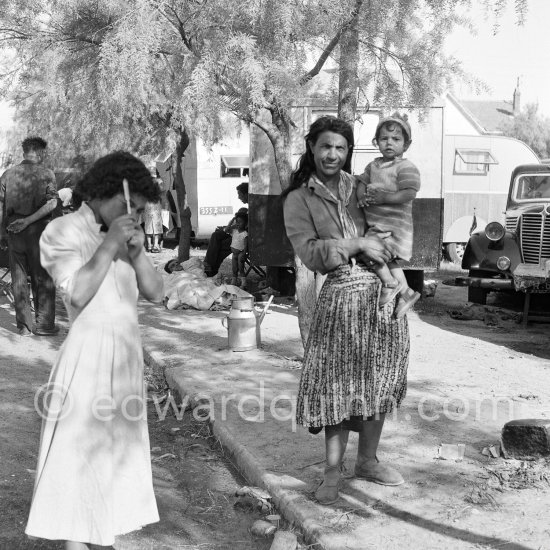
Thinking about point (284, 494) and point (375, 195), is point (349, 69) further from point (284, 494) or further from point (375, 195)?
point (284, 494)

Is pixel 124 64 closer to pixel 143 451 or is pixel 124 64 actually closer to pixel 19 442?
pixel 19 442

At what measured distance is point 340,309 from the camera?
4.24 meters

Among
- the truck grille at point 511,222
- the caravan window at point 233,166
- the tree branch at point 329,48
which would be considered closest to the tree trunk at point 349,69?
the tree branch at point 329,48

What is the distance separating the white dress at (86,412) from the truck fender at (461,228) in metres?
16.5

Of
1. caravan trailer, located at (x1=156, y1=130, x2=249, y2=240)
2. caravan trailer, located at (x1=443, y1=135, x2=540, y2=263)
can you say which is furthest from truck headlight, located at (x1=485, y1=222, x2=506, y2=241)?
caravan trailer, located at (x1=156, y1=130, x2=249, y2=240)

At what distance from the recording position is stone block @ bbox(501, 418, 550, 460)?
4.87m

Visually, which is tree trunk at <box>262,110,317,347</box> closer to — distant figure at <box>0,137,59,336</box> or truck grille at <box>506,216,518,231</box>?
distant figure at <box>0,137,59,336</box>

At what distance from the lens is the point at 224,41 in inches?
286

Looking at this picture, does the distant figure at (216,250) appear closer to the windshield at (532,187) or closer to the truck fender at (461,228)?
the windshield at (532,187)

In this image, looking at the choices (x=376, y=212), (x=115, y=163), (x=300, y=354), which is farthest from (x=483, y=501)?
(x=300, y=354)

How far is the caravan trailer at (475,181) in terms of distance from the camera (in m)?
19.0

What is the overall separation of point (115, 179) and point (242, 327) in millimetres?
5194

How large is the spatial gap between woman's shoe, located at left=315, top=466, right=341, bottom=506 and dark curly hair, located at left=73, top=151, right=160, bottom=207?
183cm

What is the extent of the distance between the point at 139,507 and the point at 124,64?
484cm
